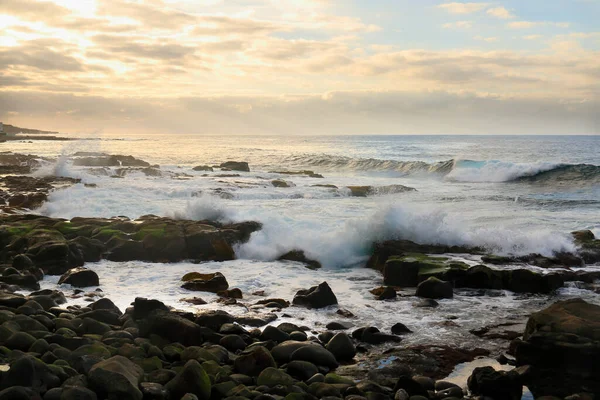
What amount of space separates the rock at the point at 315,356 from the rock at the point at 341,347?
0.27 meters

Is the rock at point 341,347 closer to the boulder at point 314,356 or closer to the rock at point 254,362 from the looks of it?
the boulder at point 314,356

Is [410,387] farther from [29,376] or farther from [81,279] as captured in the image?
[81,279]

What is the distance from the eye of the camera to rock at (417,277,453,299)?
35.0 feet

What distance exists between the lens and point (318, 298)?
32.8ft

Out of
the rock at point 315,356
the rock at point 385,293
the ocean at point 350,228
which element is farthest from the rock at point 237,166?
the rock at point 315,356

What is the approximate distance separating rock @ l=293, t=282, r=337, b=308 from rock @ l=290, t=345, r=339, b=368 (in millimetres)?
2602

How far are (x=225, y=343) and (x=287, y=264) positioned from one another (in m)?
5.83

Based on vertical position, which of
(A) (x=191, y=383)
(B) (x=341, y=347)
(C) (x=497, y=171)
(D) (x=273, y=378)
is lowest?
(B) (x=341, y=347)

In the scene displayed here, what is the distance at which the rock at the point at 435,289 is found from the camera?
420 inches

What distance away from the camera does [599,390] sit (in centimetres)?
640

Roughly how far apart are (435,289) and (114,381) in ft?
22.0

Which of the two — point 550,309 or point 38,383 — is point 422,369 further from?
point 38,383

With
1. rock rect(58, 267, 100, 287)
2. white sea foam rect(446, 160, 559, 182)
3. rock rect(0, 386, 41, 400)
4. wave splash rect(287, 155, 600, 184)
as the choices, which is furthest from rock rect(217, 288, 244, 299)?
white sea foam rect(446, 160, 559, 182)

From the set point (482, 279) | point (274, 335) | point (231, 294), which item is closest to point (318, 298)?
point (231, 294)
